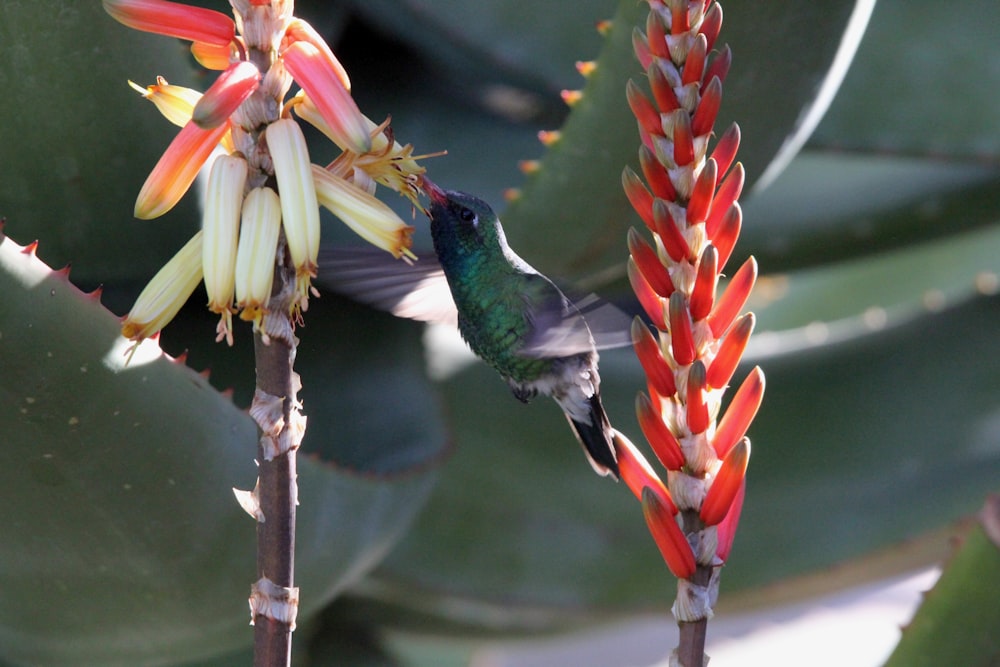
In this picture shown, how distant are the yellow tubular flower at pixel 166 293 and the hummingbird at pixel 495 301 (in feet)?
1.17

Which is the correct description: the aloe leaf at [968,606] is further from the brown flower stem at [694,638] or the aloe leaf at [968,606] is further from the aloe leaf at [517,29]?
the aloe leaf at [517,29]

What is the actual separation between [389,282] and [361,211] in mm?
439

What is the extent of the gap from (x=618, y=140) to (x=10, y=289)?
62 cm

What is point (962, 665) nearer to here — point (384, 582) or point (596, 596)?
point (596, 596)

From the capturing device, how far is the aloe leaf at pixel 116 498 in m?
0.82

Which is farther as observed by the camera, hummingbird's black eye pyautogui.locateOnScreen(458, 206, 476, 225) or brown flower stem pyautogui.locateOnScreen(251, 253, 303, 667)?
hummingbird's black eye pyautogui.locateOnScreen(458, 206, 476, 225)

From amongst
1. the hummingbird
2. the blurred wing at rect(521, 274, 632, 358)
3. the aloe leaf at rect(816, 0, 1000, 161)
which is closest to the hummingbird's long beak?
the hummingbird

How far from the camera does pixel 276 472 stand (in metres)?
0.61

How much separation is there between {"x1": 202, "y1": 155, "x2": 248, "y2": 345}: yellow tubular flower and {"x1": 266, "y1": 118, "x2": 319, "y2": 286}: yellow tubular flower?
2cm

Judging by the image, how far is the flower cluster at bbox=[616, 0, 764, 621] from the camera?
65 cm

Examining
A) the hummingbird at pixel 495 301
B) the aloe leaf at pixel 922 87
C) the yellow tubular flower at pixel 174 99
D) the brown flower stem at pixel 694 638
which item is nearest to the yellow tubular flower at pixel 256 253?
the yellow tubular flower at pixel 174 99

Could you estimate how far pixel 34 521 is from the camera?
0.92 metres

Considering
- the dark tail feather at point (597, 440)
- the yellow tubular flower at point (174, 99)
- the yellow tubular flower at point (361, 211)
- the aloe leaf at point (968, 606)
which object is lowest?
the aloe leaf at point (968, 606)

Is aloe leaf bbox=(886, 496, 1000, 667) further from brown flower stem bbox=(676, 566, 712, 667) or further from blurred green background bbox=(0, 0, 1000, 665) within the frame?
brown flower stem bbox=(676, 566, 712, 667)
